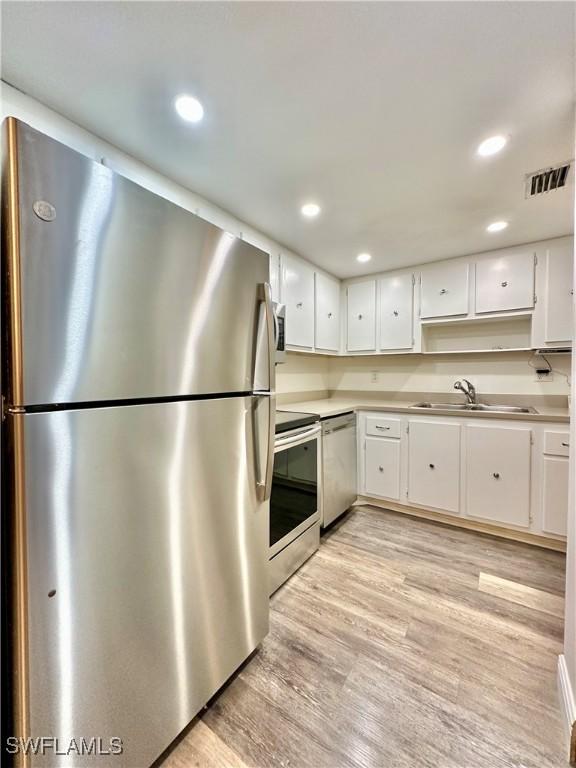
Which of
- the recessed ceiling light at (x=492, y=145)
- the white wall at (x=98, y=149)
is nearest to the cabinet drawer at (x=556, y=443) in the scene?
the recessed ceiling light at (x=492, y=145)

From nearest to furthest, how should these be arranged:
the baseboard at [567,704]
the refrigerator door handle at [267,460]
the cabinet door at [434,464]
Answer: the baseboard at [567,704] < the refrigerator door handle at [267,460] < the cabinet door at [434,464]

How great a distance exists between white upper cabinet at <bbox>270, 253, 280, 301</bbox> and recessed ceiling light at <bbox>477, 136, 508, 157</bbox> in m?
1.40

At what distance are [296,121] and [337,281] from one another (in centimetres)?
209

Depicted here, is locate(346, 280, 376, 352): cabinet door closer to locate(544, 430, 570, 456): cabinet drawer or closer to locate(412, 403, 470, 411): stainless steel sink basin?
locate(412, 403, 470, 411): stainless steel sink basin

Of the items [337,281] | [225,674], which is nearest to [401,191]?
[337,281]

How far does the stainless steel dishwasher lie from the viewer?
2.32 meters

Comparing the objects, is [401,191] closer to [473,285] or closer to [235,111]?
[235,111]

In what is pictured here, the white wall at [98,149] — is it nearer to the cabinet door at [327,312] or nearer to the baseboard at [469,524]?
the cabinet door at [327,312]

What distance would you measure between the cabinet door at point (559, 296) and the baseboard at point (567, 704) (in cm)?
A: 211

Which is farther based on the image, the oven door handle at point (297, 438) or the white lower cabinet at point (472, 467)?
the white lower cabinet at point (472, 467)

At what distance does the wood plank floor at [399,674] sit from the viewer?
1026 mm

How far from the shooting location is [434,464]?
102 inches

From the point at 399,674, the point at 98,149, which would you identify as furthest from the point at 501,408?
the point at 98,149

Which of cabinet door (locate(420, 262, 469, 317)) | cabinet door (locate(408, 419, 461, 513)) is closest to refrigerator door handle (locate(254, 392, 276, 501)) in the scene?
cabinet door (locate(408, 419, 461, 513))
